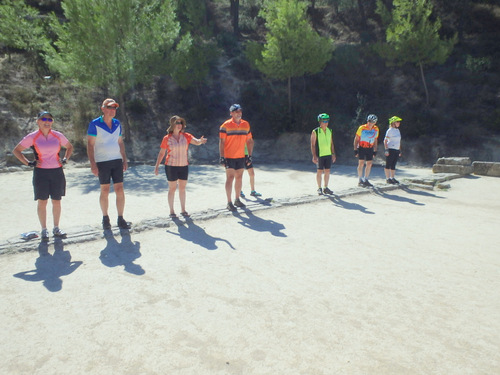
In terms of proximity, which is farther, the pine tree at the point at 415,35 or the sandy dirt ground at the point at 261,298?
the pine tree at the point at 415,35

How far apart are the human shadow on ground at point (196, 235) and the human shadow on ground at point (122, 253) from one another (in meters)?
0.70

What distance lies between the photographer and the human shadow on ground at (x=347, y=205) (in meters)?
7.45

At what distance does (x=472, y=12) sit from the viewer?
27344 mm

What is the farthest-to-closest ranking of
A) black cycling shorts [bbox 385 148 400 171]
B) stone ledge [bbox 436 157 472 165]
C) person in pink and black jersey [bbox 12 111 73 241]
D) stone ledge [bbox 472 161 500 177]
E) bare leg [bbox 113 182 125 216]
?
1. stone ledge [bbox 436 157 472 165]
2. stone ledge [bbox 472 161 500 177]
3. black cycling shorts [bbox 385 148 400 171]
4. bare leg [bbox 113 182 125 216]
5. person in pink and black jersey [bbox 12 111 73 241]

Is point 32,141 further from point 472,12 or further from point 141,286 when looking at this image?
point 472,12

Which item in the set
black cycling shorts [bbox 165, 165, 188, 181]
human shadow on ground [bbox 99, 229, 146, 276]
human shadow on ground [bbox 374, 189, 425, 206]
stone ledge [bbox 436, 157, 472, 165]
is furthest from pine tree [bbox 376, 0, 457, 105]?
human shadow on ground [bbox 99, 229, 146, 276]

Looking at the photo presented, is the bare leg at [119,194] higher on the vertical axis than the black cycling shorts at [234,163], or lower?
lower

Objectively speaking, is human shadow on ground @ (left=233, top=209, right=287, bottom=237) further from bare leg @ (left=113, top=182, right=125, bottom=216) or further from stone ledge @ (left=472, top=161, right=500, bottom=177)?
stone ledge @ (left=472, top=161, right=500, bottom=177)

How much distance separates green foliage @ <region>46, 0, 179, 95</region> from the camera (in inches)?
568

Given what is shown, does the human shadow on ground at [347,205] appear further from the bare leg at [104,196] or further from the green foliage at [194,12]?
the green foliage at [194,12]

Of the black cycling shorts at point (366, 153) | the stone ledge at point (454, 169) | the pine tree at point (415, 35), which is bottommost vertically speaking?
the stone ledge at point (454, 169)

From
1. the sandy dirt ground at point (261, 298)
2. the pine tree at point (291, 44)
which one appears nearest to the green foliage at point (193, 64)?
the pine tree at point (291, 44)

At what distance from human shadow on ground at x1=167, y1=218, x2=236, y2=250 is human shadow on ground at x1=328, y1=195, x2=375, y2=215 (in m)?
3.15

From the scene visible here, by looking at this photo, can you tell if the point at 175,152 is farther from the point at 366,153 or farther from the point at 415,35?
the point at 415,35
